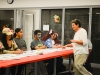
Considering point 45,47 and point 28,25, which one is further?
point 28,25

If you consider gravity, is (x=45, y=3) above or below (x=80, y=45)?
above

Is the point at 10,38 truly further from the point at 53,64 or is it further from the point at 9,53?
the point at 53,64

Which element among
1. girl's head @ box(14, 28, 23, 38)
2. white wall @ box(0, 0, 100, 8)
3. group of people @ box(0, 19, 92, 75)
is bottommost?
group of people @ box(0, 19, 92, 75)

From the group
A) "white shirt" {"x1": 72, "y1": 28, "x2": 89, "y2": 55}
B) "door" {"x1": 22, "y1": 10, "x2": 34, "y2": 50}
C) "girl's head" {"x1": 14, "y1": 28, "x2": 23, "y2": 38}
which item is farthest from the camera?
"door" {"x1": 22, "y1": 10, "x2": 34, "y2": 50}

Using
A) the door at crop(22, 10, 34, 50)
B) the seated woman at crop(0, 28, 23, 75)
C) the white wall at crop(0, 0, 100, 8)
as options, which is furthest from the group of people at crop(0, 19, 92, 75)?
the door at crop(22, 10, 34, 50)

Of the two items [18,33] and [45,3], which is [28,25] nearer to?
[45,3]

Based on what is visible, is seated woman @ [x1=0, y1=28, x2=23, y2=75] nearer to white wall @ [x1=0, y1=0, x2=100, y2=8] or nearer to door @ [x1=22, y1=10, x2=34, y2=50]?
white wall @ [x1=0, y1=0, x2=100, y2=8]

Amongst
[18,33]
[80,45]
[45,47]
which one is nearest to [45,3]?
[45,47]

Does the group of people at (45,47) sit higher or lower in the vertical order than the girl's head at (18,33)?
lower

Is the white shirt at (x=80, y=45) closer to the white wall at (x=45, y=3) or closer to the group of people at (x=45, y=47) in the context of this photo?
the group of people at (x=45, y=47)

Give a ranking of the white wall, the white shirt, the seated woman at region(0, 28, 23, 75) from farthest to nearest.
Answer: the white wall, the white shirt, the seated woman at region(0, 28, 23, 75)

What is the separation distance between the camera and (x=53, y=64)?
4.45 m

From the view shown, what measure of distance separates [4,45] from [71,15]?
3.62 metres

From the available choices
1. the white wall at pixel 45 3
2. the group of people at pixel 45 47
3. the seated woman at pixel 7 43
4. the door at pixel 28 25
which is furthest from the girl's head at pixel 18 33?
the door at pixel 28 25
